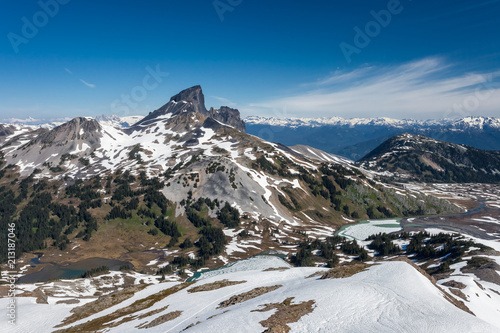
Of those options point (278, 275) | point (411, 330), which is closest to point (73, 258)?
point (278, 275)

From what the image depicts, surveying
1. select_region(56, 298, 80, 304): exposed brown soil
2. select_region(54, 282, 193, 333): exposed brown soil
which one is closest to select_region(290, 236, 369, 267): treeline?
select_region(54, 282, 193, 333): exposed brown soil

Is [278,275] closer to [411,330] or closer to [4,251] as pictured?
[411,330]

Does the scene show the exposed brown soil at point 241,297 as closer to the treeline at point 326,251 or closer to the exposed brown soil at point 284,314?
the exposed brown soil at point 284,314

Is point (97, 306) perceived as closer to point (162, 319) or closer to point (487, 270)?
point (162, 319)

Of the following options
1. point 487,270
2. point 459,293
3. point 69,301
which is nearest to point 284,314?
point 459,293

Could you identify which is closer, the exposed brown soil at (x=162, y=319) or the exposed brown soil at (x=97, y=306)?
the exposed brown soil at (x=162, y=319)

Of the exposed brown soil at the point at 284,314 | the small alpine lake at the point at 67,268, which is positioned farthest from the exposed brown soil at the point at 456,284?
the small alpine lake at the point at 67,268

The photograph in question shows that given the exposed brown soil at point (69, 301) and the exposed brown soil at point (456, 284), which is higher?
the exposed brown soil at point (456, 284)
